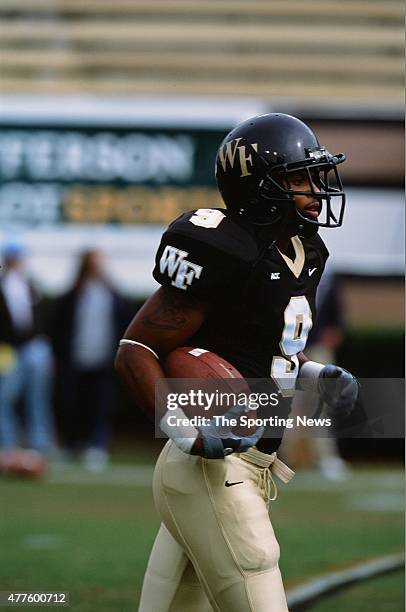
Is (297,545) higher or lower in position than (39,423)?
higher

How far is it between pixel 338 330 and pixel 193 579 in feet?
15.0

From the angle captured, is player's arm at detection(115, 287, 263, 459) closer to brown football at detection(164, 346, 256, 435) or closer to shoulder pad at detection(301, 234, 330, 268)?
brown football at detection(164, 346, 256, 435)

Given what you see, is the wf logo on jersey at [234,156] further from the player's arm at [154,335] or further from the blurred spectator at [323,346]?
the blurred spectator at [323,346]

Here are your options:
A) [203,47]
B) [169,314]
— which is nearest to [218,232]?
[169,314]

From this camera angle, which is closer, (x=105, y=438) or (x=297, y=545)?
(x=297, y=545)

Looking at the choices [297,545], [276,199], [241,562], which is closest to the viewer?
[241,562]

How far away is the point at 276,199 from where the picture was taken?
8.22 ft

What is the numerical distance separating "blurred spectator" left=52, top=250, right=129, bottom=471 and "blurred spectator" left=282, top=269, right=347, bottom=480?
1.14m

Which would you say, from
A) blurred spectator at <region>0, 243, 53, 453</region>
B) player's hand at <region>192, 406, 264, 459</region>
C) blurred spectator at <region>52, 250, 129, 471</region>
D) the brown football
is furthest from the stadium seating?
player's hand at <region>192, 406, 264, 459</region>

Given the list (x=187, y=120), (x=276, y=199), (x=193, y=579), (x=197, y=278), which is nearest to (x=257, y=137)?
(x=276, y=199)

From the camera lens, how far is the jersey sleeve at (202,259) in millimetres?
2369

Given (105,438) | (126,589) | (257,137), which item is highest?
(257,137)

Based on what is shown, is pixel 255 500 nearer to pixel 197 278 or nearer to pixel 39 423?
pixel 197 278

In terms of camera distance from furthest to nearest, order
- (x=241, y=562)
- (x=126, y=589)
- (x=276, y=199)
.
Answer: (x=126, y=589)
(x=276, y=199)
(x=241, y=562)
